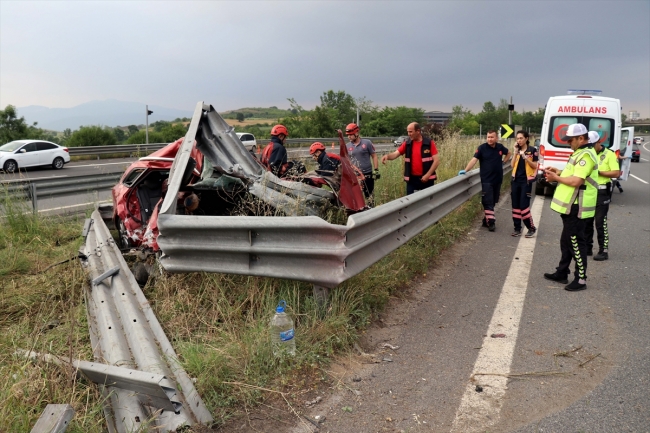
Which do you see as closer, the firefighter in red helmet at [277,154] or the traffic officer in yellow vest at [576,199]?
the traffic officer in yellow vest at [576,199]

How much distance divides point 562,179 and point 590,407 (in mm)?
3116

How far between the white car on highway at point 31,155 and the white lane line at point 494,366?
71.2 feet

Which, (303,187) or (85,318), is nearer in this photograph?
(85,318)

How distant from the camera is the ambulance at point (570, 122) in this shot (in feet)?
39.8

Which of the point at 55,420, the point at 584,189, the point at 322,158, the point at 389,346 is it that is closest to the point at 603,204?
the point at 584,189

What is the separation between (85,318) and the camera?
4.13 meters

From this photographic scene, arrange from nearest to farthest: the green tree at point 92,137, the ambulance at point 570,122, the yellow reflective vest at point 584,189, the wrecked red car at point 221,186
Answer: the wrecked red car at point 221,186, the yellow reflective vest at point 584,189, the ambulance at point 570,122, the green tree at point 92,137

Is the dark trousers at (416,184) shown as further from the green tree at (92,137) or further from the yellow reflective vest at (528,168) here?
the green tree at (92,137)

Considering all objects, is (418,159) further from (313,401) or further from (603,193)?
(313,401)

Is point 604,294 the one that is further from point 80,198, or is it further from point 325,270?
point 80,198

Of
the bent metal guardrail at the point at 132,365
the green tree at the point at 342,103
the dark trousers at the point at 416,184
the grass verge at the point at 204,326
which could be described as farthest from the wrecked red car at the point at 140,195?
the green tree at the point at 342,103

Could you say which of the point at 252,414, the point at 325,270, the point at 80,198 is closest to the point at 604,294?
the point at 325,270

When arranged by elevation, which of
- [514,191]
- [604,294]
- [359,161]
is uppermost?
[359,161]

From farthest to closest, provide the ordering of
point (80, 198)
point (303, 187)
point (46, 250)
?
point (80, 198) < point (46, 250) < point (303, 187)
